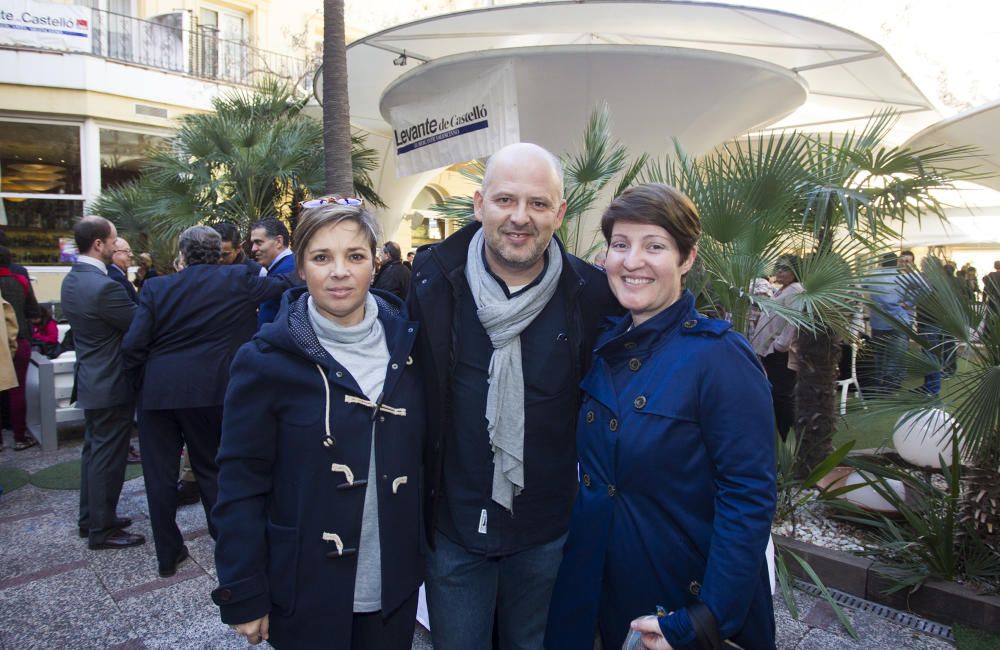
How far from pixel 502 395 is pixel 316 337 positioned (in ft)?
1.94

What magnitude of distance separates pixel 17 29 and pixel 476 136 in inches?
404

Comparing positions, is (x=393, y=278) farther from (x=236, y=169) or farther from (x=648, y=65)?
(x=648, y=65)

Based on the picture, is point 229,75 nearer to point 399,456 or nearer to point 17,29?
point 17,29

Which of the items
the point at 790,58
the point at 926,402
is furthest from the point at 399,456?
the point at 790,58

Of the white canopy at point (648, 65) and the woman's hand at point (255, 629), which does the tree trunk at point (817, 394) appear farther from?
the woman's hand at point (255, 629)

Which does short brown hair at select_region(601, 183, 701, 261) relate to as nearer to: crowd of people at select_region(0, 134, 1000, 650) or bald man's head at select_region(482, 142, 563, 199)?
crowd of people at select_region(0, 134, 1000, 650)

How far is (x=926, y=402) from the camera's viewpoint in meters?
3.45

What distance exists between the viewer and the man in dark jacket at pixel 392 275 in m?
7.57

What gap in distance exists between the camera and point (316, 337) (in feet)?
6.09

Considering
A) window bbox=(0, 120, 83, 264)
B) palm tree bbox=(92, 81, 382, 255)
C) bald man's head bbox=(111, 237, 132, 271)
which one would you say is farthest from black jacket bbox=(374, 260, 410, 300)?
window bbox=(0, 120, 83, 264)

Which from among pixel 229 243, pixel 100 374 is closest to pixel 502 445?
pixel 100 374

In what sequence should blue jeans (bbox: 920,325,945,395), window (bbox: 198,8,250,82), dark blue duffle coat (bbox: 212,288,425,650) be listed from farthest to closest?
window (bbox: 198,8,250,82) → blue jeans (bbox: 920,325,945,395) → dark blue duffle coat (bbox: 212,288,425,650)

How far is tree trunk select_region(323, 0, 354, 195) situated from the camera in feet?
25.0

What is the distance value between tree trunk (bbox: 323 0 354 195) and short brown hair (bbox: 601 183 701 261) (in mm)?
6239
